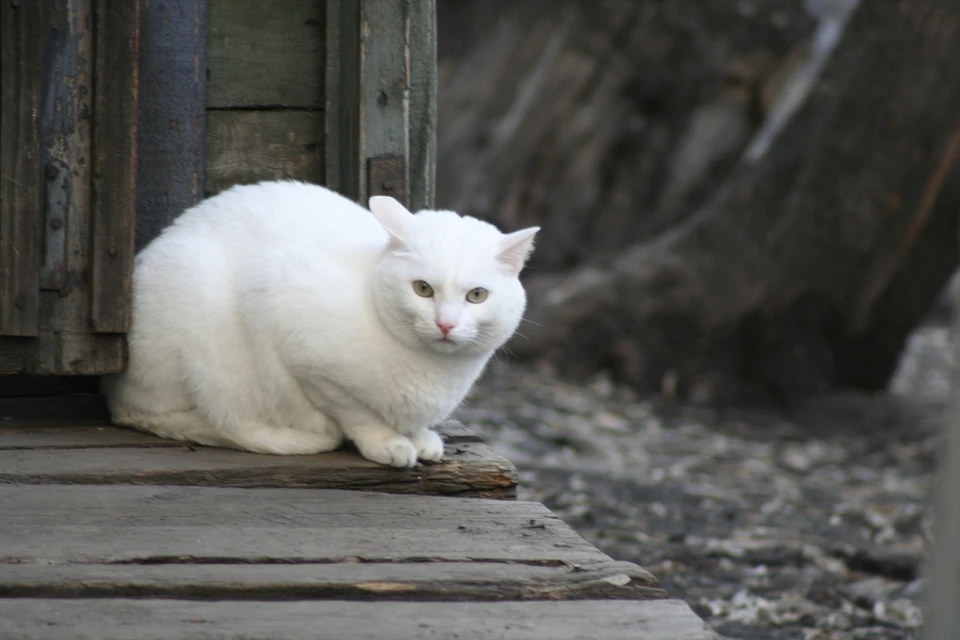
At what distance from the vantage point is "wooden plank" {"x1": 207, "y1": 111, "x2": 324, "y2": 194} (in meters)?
3.21

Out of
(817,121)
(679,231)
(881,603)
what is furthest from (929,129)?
(881,603)

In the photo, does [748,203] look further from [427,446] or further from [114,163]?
[114,163]

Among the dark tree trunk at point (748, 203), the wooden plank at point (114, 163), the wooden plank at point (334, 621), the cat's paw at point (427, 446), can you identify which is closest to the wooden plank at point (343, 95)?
the wooden plank at point (114, 163)

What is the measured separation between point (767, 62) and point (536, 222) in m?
2.08

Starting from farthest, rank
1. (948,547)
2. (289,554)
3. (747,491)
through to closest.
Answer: (747,491) → (289,554) → (948,547)

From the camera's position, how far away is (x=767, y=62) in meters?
8.12

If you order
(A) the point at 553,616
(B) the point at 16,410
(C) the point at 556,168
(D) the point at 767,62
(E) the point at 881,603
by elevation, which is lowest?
(E) the point at 881,603

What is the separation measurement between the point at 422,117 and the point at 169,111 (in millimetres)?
734

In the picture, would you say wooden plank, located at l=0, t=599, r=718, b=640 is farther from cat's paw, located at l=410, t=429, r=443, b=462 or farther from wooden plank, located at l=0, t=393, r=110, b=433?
wooden plank, located at l=0, t=393, r=110, b=433

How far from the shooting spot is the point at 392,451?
2.62 meters

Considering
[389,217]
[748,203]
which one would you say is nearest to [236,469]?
[389,217]

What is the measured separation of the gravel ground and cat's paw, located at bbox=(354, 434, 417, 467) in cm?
149

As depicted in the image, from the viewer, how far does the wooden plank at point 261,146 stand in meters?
3.21

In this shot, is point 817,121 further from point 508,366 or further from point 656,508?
point 656,508
